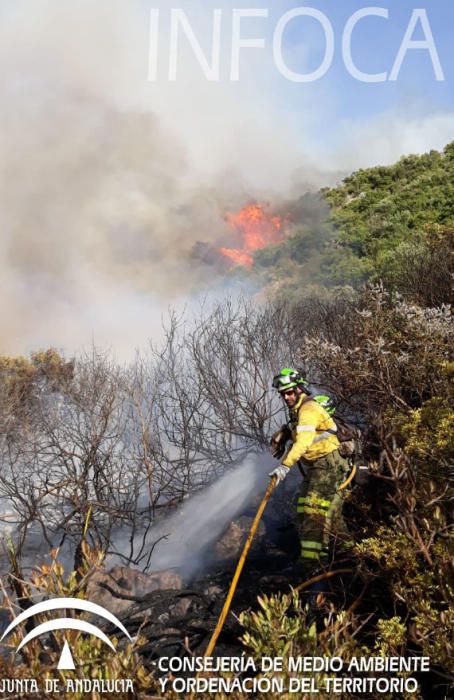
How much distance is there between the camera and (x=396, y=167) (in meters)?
38.2

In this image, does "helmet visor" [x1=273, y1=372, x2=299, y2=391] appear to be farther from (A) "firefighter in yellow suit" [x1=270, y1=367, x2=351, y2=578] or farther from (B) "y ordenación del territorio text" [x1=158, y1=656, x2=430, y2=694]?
(B) "y ordenación del territorio text" [x1=158, y1=656, x2=430, y2=694]

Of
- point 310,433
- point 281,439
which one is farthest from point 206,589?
point 310,433

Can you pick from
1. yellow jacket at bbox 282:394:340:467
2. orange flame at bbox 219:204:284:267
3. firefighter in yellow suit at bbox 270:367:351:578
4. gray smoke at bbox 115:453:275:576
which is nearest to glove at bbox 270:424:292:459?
firefighter in yellow suit at bbox 270:367:351:578

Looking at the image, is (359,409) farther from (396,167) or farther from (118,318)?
(396,167)

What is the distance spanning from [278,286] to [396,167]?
15903mm

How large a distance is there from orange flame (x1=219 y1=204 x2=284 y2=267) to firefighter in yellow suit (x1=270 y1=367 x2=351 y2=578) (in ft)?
120

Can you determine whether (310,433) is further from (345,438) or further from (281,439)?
(345,438)

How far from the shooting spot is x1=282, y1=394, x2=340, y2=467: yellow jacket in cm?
491

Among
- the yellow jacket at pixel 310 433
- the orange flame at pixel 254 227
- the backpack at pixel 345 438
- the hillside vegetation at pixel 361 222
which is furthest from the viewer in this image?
the orange flame at pixel 254 227

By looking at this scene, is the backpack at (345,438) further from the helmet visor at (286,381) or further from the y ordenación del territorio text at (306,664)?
the y ordenación del territorio text at (306,664)

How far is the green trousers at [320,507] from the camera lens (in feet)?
16.3

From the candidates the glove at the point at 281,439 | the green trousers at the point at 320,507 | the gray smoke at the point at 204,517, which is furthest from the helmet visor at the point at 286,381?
the gray smoke at the point at 204,517

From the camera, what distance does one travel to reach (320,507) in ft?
16.5

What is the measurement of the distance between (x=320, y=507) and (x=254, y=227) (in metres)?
42.3
